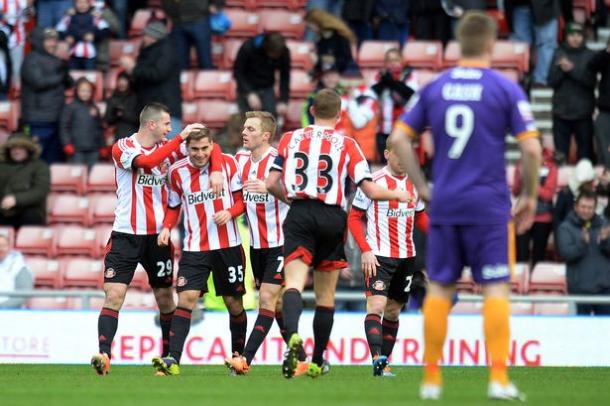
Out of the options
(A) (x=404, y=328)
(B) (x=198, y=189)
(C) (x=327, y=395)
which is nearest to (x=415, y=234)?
(A) (x=404, y=328)

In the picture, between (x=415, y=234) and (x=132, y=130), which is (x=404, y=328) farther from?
(x=132, y=130)

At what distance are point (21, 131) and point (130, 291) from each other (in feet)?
10.2

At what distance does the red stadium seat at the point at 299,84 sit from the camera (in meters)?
21.2

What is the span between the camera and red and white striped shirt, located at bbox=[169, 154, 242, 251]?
1291 centimetres

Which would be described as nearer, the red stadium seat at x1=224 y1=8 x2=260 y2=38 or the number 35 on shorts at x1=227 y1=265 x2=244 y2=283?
the number 35 on shorts at x1=227 y1=265 x2=244 y2=283

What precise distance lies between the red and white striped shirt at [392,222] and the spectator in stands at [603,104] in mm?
6581

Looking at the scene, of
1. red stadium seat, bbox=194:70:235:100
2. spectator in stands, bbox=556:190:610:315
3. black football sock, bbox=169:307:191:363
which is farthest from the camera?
red stadium seat, bbox=194:70:235:100

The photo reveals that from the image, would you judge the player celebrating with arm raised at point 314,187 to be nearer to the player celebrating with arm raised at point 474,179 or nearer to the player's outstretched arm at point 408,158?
the player's outstretched arm at point 408,158

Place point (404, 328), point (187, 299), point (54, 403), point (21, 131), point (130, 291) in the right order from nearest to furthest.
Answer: point (54, 403), point (187, 299), point (404, 328), point (130, 291), point (21, 131)

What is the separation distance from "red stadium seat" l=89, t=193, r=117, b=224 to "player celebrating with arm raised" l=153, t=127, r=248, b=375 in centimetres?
716

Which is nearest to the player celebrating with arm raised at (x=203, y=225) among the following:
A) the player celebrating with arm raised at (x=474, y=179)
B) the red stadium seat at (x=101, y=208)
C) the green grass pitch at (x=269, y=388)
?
the green grass pitch at (x=269, y=388)

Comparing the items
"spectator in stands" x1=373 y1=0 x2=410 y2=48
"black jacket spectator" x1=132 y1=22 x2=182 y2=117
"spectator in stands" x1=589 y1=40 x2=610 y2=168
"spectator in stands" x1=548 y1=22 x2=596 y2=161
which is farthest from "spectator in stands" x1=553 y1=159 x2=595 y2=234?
"black jacket spectator" x1=132 y1=22 x2=182 y2=117

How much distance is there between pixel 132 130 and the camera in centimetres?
1998

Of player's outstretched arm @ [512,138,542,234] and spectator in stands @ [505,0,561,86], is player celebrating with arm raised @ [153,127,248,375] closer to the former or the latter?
player's outstretched arm @ [512,138,542,234]
